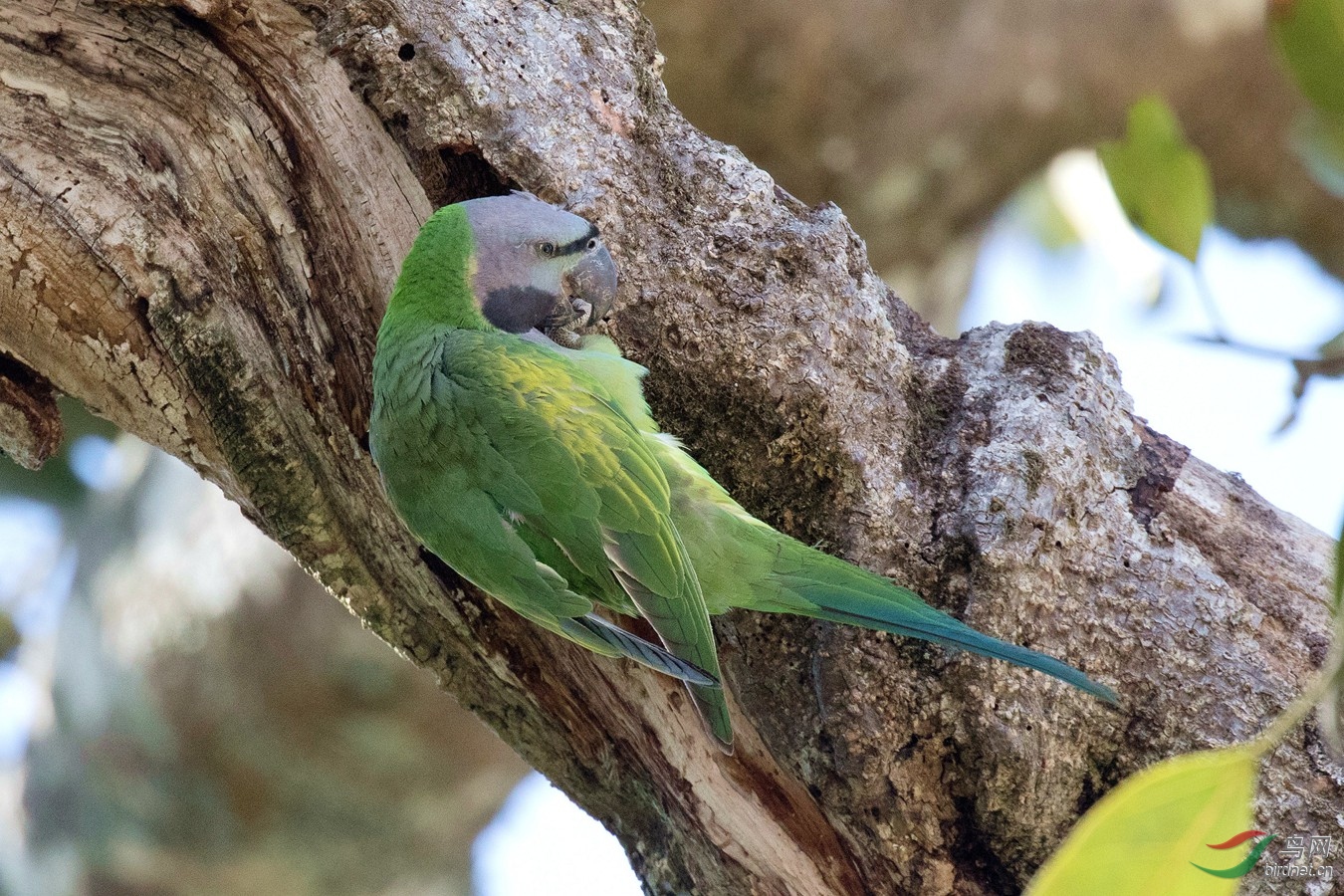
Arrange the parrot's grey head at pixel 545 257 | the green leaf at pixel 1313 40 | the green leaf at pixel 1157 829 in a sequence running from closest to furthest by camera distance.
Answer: the green leaf at pixel 1157 829 < the green leaf at pixel 1313 40 < the parrot's grey head at pixel 545 257

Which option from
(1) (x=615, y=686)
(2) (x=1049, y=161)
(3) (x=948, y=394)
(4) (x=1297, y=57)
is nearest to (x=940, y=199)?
(2) (x=1049, y=161)

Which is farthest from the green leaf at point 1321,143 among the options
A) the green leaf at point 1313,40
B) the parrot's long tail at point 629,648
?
the parrot's long tail at point 629,648

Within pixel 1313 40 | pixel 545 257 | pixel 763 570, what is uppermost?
pixel 1313 40

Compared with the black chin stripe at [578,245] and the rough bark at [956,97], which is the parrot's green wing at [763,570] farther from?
the rough bark at [956,97]

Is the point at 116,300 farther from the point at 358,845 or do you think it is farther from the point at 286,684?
the point at 358,845

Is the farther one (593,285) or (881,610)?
(593,285)

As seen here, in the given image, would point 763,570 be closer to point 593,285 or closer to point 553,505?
point 553,505

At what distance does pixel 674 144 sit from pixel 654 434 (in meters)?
0.52

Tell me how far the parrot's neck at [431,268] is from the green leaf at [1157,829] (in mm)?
1346

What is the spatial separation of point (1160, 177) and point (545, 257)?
95cm

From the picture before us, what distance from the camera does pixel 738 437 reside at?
176 centimetres

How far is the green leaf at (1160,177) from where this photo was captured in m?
1.27

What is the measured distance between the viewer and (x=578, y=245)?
177cm

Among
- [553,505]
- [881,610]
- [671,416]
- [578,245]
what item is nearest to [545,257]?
[578,245]
